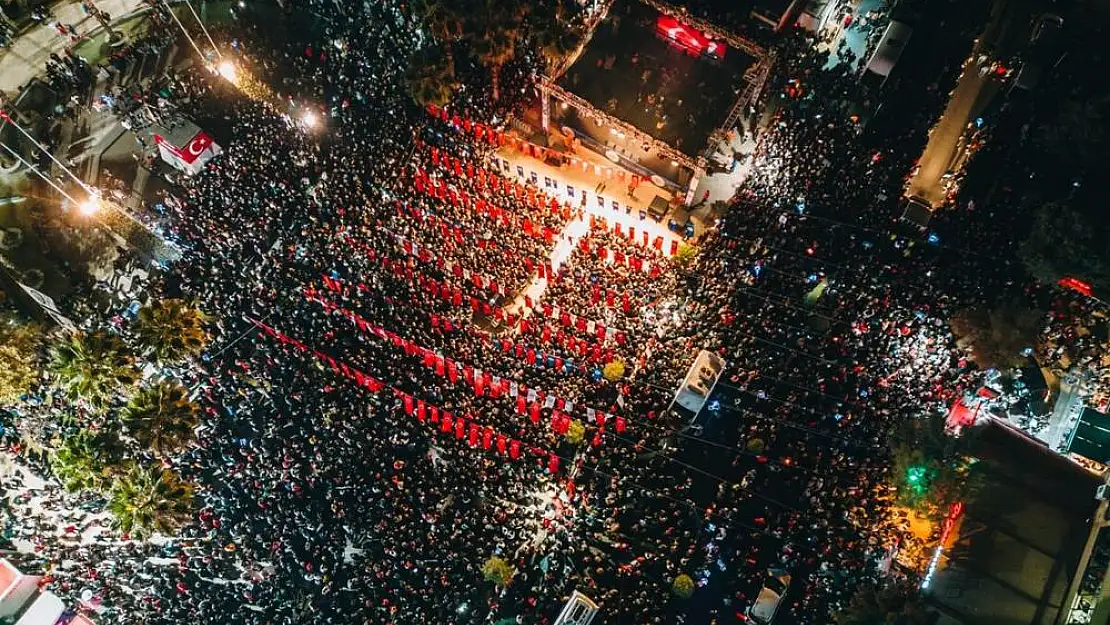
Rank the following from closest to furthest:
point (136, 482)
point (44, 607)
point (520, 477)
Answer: point (44, 607), point (136, 482), point (520, 477)

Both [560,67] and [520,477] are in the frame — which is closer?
[520,477]

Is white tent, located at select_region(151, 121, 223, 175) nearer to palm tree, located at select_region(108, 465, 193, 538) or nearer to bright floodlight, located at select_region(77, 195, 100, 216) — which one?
bright floodlight, located at select_region(77, 195, 100, 216)

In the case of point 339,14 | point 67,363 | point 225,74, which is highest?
point 339,14

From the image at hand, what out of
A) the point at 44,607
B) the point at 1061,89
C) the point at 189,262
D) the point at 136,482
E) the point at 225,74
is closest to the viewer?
the point at 44,607

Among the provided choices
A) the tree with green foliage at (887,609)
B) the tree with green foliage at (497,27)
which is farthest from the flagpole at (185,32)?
the tree with green foliage at (887,609)

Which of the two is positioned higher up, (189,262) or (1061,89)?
(1061,89)

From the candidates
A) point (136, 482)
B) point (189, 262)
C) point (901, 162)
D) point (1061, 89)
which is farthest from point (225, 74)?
point (1061, 89)

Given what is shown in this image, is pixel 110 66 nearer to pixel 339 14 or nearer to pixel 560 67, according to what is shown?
pixel 339 14

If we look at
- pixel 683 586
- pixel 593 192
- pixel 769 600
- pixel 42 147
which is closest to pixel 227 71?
pixel 42 147
